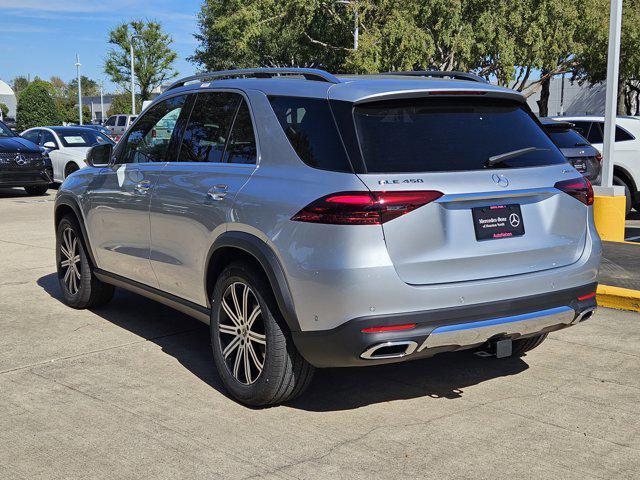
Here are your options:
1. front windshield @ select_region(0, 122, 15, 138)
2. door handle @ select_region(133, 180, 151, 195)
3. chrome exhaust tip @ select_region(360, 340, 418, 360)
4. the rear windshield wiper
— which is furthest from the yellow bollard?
front windshield @ select_region(0, 122, 15, 138)

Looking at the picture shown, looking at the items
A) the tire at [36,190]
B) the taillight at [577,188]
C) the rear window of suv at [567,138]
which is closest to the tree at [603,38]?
the rear window of suv at [567,138]

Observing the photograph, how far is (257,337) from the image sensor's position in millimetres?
4562

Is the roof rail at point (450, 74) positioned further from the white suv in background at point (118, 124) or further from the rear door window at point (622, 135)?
the white suv in background at point (118, 124)

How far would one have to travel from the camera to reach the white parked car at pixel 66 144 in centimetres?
1941

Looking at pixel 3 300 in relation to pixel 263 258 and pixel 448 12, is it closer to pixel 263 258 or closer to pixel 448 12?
pixel 263 258

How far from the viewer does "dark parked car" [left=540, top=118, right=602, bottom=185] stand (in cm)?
1265

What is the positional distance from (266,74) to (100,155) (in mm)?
1974

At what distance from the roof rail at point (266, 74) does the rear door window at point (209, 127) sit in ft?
Result: 0.64

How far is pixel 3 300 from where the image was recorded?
751 centimetres

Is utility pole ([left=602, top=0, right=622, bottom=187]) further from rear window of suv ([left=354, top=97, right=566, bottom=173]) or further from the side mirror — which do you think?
the side mirror

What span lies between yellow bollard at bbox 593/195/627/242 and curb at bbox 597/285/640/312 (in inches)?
109

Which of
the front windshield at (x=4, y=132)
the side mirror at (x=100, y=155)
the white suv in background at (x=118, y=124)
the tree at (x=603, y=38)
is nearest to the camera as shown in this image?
the side mirror at (x=100, y=155)

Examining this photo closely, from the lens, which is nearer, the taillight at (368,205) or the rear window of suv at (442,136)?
the taillight at (368,205)

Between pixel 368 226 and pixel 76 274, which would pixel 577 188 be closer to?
pixel 368 226
